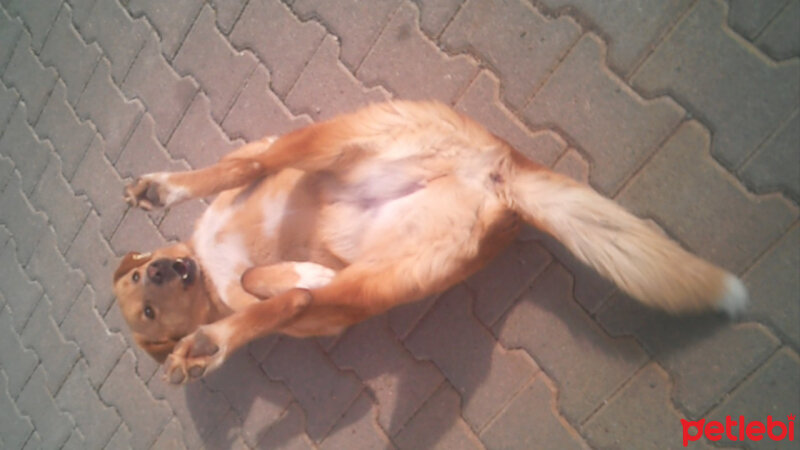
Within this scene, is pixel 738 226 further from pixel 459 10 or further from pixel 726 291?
pixel 459 10

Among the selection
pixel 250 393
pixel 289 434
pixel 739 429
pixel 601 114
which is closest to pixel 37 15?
pixel 250 393

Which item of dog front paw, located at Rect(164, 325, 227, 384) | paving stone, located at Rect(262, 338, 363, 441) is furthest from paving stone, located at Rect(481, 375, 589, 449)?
dog front paw, located at Rect(164, 325, 227, 384)

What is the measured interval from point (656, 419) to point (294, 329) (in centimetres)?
165

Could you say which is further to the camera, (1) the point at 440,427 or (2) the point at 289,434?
(2) the point at 289,434

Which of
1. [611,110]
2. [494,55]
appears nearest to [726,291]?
[611,110]

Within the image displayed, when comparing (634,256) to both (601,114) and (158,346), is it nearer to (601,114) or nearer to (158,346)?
(601,114)

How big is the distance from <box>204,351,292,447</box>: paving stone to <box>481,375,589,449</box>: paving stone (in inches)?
49.7


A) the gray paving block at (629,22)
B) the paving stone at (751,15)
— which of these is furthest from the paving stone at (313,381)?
the paving stone at (751,15)

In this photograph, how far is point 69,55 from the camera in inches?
152

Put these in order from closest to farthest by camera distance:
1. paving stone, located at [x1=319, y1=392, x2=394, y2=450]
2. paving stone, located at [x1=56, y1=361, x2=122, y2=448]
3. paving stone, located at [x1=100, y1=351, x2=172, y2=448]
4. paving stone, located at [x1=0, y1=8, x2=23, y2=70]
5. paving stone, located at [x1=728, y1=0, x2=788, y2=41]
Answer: paving stone, located at [x1=728, y1=0, x2=788, y2=41] < paving stone, located at [x1=319, y1=392, x2=394, y2=450] < paving stone, located at [x1=100, y1=351, x2=172, y2=448] < paving stone, located at [x1=56, y1=361, x2=122, y2=448] < paving stone, located at [x1=0, y1=8, x2=23, y2=70]

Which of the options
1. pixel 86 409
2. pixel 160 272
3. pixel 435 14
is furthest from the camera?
pixel 86 409

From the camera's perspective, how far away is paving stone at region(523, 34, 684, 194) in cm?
214

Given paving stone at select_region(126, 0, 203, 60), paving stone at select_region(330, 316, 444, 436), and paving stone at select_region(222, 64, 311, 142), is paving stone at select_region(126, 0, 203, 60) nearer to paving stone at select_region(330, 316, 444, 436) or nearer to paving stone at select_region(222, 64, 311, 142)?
paving stone at select_region(222, 64, 311, 142)

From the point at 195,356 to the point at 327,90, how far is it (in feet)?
5.32
